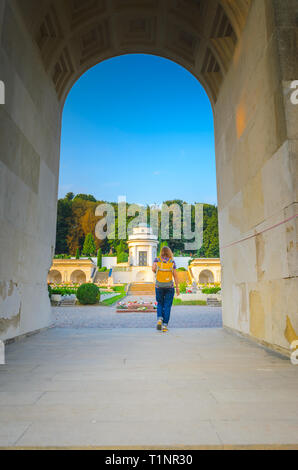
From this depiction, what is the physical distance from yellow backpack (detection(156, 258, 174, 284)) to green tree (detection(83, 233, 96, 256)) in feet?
152

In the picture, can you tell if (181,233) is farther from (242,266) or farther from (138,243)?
(242,266)

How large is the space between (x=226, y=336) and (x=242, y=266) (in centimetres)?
126

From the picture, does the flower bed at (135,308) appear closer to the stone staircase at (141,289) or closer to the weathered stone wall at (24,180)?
the weathered stone wall at (24,180)

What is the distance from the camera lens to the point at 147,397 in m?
2.30

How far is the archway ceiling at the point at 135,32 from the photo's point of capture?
5.72 m

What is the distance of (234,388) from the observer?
8.26ft

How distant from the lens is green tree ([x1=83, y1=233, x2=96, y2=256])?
51594mm

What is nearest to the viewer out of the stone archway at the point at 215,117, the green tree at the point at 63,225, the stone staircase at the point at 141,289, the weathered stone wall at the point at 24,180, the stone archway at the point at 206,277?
the stone archway at the point at 215,117

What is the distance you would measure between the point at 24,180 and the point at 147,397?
4117 mm

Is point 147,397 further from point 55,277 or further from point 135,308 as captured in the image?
point 55,277

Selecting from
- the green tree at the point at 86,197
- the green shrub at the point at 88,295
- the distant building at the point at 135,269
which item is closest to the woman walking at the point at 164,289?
the green shrub at the point at 88,295

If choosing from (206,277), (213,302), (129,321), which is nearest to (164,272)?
(129,321)

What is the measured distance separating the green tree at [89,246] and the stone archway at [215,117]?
45.1 m

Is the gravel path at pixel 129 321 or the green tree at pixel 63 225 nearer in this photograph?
the gravel path at pixel 129 321
